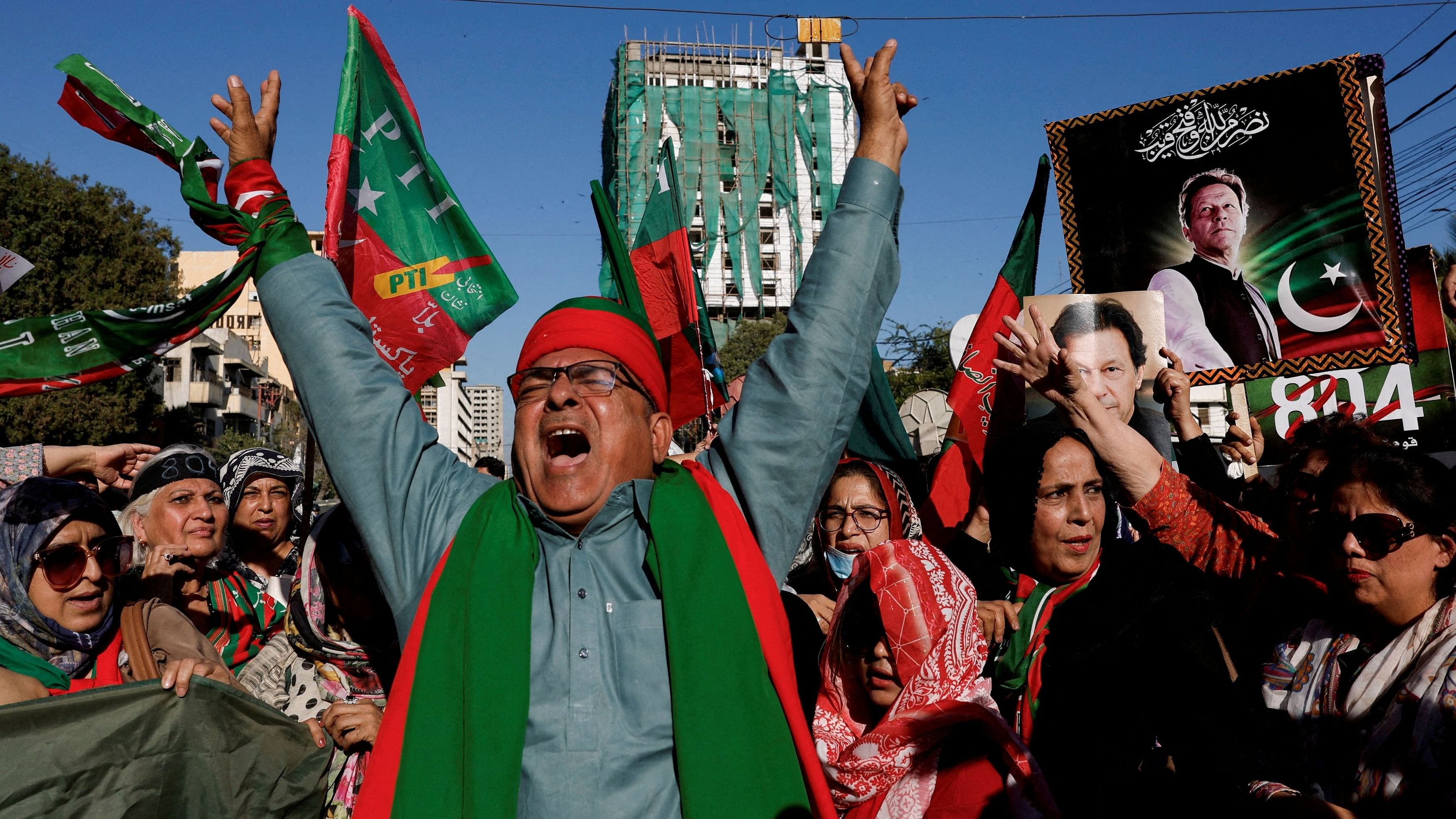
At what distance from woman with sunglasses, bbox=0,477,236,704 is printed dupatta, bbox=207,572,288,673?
73cm

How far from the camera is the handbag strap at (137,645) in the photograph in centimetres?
279

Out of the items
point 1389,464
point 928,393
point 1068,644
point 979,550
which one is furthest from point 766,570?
point 928,393

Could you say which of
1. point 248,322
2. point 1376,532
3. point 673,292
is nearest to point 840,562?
point 1376,532

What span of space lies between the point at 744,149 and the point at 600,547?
61834mm

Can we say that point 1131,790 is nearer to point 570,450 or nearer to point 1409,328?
point 570,450

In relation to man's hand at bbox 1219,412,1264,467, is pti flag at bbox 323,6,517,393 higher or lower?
higher

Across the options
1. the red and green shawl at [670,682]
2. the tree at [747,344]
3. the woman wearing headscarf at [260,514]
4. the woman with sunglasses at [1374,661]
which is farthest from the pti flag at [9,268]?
the tree at [747,344]

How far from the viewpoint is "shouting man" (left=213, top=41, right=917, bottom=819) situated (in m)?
1.77

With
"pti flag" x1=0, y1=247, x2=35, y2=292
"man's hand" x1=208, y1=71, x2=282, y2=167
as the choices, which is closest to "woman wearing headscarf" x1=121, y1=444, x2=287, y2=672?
"pti flag" x1=0, y1=247, x2=35, y2=292

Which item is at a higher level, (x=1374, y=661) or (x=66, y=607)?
(x=66, y=607)

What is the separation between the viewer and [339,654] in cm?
273

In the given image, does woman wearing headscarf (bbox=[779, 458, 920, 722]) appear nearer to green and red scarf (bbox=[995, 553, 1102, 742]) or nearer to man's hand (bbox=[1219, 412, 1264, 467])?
green and red scarf (bbox=[995, 553, 1102, 742])

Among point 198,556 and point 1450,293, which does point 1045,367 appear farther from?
point 198,556

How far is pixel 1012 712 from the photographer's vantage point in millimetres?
2887
